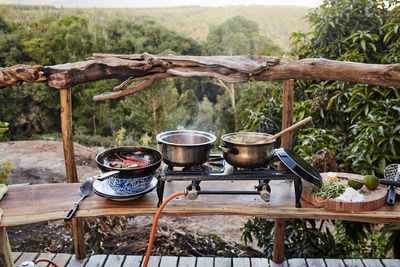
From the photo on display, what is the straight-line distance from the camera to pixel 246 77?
1.61 meters

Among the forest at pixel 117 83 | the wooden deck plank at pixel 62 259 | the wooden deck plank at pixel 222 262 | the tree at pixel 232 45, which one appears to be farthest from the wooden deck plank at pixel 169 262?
the tree at pixel 232 45

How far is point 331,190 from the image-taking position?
4.90ft

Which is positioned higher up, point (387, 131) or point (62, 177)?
point (387, 131)

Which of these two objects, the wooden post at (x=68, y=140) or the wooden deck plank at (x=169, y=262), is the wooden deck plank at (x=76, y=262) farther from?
the wooden deck plank at (x=169, y=262)

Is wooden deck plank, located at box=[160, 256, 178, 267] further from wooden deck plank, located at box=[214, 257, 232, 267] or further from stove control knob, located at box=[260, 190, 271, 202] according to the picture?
stove control knob, located at box=[260, 190, 271, 202]

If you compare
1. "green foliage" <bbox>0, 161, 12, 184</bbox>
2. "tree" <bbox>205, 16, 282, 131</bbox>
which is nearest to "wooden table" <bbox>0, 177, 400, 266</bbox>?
"green foliage" <bbox>0, 161, 12, 184</bbox>

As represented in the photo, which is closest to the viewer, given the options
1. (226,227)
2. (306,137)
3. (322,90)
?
(306,137)

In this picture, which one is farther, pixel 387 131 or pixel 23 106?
pixel 23 106

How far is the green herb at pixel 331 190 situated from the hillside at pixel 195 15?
8.95 metres

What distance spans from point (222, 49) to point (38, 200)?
950 cm

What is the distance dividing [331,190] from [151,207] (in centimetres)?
83

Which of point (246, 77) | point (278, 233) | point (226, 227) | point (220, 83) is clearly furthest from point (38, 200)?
point (220, 83)

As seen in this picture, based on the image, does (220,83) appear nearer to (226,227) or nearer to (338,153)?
(226,227)

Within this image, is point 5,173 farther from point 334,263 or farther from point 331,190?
point 331,190
